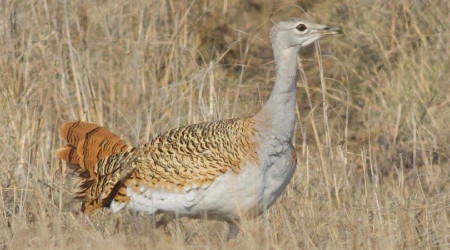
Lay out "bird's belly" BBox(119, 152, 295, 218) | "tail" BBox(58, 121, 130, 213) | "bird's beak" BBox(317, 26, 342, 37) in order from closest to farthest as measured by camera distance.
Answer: "bird's belly" BBox(119, 152, 295, 218) < "bird's beak" BBox(317, 26, 342, 37) < "tail" BBox(58, 121, 130, 213)

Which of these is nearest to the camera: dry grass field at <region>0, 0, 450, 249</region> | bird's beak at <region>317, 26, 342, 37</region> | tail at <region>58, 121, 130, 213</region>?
dry grass field at <region>0, 0, 450, 249</region>

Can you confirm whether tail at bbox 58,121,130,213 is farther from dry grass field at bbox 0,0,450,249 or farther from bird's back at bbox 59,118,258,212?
dry grass field at bbox 0,0,450,249

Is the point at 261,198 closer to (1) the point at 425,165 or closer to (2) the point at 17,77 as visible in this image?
(1) the point at 425,165

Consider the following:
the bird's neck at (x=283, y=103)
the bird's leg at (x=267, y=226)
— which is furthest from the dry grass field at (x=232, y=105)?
the bird's neck at (x=283, y=103)

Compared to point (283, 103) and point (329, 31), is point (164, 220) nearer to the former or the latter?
point (283, 103)

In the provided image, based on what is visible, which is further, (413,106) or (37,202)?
A: (413,106)

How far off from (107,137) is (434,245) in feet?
5.51

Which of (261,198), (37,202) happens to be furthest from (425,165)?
(37,202)

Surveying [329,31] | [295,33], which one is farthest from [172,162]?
[329,31]

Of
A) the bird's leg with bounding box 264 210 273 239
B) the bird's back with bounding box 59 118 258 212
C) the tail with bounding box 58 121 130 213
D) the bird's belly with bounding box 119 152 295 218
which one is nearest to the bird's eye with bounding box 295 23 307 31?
the bird's back with bounding box 59 118 258 212

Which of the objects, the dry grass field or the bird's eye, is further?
the bird's eye

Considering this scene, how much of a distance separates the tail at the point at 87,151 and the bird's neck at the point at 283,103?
0.74m

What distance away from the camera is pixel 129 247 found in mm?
4605

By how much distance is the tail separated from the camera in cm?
538
